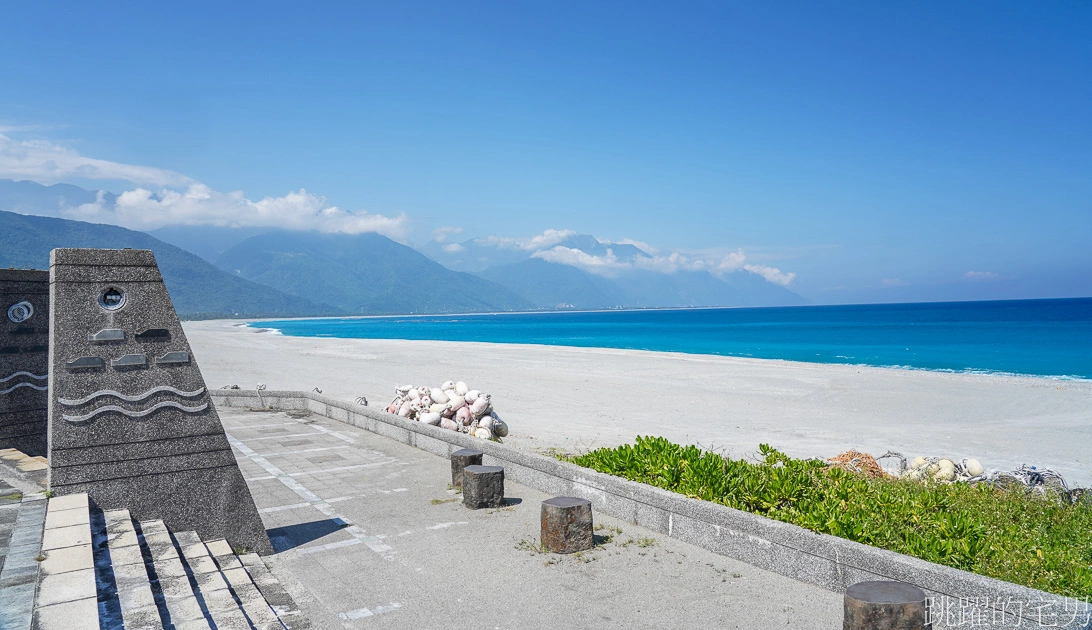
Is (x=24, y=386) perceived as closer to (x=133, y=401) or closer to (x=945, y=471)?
(x=133, y=401)

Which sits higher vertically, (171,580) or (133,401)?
(133,401)

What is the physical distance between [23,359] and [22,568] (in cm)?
705

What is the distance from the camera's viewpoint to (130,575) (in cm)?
510

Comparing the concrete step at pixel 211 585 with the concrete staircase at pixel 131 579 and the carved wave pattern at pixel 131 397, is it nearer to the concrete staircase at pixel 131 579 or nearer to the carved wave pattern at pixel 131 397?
the concrete staircase at pixel 131 579

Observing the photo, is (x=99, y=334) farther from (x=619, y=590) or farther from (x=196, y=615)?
(x=619, y=590)

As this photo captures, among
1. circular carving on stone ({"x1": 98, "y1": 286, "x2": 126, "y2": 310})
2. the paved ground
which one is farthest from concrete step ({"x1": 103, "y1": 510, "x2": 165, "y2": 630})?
circular carving on stone ({"x1": 98, "y1": 286, "x2": 126, "y2": 310})

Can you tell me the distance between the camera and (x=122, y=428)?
20.9ft

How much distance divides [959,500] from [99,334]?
935 centimetres

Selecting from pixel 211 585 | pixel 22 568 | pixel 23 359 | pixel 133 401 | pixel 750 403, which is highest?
pixel 23 359

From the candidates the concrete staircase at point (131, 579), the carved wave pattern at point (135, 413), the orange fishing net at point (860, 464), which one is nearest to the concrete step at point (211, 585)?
the concrete staircase at point (131, 579)

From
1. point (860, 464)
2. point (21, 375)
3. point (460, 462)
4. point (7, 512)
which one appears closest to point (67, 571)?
point (7, 512)

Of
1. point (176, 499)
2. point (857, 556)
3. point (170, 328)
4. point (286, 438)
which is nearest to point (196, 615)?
point (176, 499)

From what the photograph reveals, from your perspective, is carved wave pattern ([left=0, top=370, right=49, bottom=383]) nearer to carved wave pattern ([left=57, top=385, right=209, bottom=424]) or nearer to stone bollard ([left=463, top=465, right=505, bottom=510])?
carved wave pattern ([left=57, top=385, right=209, bottom=424])

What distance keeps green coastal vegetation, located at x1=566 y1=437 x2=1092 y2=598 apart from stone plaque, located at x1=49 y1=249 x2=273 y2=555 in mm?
4743
